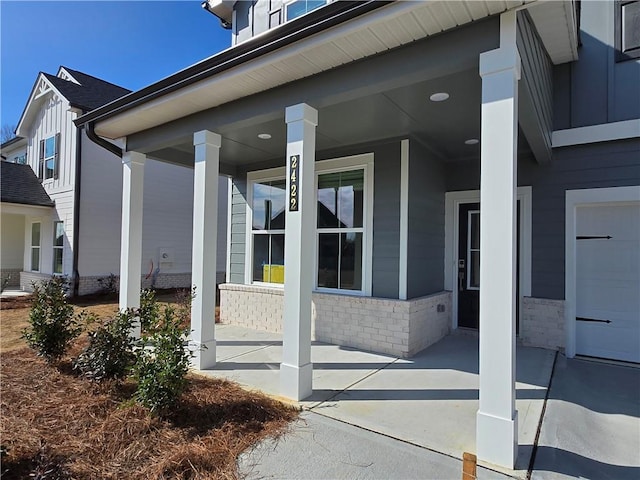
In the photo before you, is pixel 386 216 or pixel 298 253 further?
pixel 386 216

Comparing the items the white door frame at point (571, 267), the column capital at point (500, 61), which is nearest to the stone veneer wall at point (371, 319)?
the white door frame at point (571, 267)

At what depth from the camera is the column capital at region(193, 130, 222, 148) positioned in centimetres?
441

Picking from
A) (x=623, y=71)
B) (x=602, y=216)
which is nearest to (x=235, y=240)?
(x=602, y=216)

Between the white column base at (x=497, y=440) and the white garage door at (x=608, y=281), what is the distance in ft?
11.2

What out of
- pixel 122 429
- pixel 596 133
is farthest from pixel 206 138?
pixel 596 133

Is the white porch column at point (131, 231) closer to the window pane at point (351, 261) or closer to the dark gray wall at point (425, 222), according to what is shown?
the window pane at point (351, 261)

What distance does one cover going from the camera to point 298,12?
248 inches

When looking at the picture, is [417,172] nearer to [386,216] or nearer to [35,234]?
[386,216]

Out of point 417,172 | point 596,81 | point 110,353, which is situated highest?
point 596,81

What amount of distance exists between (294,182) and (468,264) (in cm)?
374

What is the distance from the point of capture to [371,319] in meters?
5.09

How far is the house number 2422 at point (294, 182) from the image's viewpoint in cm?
351

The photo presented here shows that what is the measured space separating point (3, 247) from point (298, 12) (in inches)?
515

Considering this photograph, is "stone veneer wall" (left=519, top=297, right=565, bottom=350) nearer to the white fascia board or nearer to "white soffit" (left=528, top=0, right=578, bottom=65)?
the white fascia board
